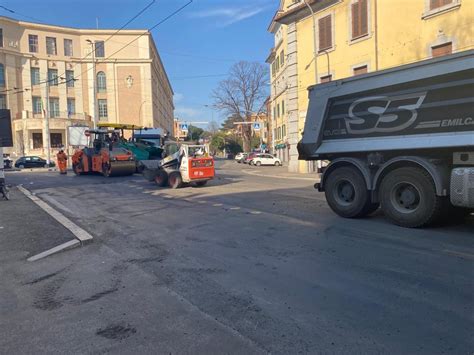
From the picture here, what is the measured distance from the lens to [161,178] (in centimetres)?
1759

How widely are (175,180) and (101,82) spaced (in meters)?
60.0

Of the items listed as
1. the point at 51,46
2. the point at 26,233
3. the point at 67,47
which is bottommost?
the point at 26,233

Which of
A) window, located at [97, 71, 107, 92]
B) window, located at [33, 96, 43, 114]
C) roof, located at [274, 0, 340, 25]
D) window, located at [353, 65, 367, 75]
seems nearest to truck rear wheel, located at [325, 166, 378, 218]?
window, located at [353, 65, 367, 75]

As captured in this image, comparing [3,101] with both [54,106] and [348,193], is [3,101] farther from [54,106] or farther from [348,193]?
[348,193]

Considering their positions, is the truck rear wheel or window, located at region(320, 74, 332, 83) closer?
the truck rear wheel

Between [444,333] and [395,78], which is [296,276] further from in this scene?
[395,78]

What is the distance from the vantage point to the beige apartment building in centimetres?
6225

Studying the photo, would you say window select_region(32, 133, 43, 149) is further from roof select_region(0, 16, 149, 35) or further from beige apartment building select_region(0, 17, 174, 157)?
roof select_region(0, 16, 149, 35)

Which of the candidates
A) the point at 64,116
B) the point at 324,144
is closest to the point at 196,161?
the point at 324,144

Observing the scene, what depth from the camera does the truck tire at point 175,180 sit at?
16.9m

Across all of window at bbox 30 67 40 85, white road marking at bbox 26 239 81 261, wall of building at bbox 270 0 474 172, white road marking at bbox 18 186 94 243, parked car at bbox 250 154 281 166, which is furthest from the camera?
window at bbox 30 67 40 85

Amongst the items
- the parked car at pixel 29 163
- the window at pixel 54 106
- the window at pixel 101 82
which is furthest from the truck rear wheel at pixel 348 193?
the window at pixel 101 82

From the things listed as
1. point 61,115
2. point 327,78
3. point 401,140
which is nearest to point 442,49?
point 327,78

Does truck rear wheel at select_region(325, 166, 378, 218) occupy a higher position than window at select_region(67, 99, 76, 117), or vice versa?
window at select_region(67, 99, 76, 117)
